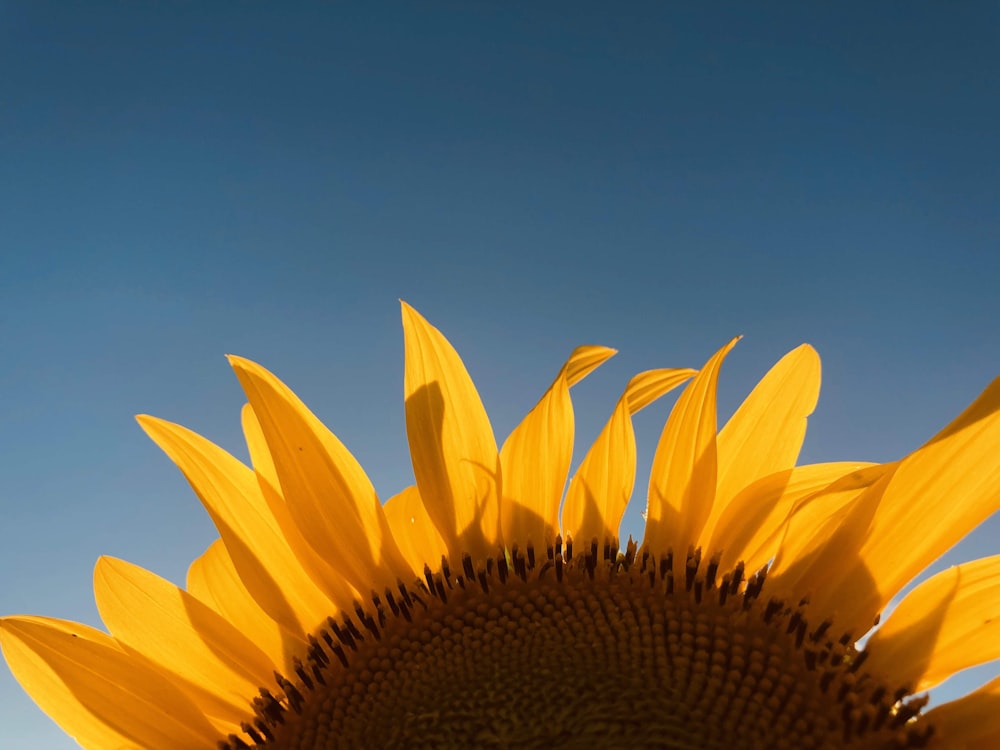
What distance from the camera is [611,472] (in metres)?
3.10

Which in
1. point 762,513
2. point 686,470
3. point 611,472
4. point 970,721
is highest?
point 611,472

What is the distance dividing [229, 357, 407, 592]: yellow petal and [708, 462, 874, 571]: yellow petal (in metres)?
1.14

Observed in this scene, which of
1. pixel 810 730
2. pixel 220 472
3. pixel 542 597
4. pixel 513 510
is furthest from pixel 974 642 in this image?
pixel 220 472

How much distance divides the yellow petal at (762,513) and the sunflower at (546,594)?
0.01 m

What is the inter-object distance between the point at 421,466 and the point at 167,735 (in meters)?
1.19

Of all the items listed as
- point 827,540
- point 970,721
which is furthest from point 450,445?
point 970,721

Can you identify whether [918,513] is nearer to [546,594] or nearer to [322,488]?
[546,594]

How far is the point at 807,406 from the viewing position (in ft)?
9.88

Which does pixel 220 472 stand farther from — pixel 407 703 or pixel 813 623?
pixel 813 623

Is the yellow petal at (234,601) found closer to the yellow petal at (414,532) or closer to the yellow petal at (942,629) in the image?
the yellow petal at (414,532)

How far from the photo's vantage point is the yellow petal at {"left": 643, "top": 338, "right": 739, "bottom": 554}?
2906 mm

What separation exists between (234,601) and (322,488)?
20.6 inches

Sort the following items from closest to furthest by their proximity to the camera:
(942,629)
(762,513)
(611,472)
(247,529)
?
(942,629), (762,513), (247,529), (611,472)

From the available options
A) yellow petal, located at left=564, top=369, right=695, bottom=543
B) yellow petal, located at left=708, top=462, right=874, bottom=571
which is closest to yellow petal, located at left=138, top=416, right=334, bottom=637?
yellow petal, located at left=564, top=369, right=695, bottom=543
